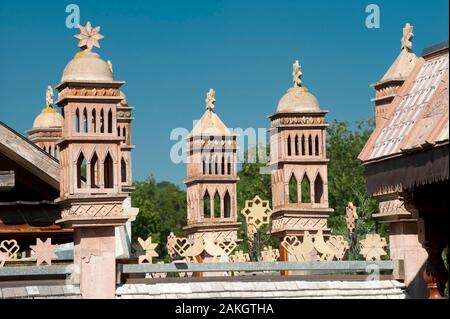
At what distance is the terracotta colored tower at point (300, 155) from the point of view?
83.5ft

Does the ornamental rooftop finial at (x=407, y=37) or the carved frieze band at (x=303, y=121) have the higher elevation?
the ornamental rooftop finial at (x=407, y=37)

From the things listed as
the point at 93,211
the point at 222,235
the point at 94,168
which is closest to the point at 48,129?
the point at 222,235

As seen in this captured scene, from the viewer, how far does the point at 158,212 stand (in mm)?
72438

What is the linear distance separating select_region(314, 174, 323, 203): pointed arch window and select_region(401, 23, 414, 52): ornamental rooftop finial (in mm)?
4010

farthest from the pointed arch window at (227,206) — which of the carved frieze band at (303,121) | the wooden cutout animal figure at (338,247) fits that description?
the wooden cutout animal figure at (338,247)

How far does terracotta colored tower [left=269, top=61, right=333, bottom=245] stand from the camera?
25453mm

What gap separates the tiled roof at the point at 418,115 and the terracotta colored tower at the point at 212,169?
14.0m

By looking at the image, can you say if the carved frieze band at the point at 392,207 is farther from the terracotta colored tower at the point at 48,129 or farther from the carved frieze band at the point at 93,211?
the terracotta colored tower at the point at 48,129

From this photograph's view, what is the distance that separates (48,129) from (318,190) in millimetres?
7305

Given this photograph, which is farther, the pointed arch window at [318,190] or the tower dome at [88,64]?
the pointed arch window at [318,190]

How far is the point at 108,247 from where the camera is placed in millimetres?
19406

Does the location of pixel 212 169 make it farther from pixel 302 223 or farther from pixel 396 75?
pixel 396 75
